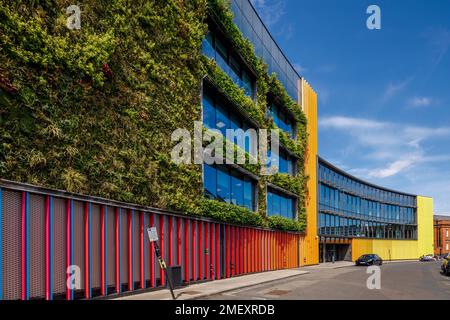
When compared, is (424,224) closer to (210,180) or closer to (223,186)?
(223,186)

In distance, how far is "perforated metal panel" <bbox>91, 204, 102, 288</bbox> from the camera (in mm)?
14328

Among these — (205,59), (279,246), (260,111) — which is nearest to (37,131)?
(205,59)

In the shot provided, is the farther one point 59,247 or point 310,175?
point 310,175

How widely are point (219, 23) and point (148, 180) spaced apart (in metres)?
11.4

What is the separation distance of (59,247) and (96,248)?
1.78m

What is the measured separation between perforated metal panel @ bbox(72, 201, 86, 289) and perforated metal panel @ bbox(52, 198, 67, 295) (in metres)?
0.49

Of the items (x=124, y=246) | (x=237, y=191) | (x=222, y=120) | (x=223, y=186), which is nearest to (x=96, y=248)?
(x=124, y=246)

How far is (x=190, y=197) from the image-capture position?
20.9 m

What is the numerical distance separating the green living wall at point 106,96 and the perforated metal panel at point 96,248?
705mm

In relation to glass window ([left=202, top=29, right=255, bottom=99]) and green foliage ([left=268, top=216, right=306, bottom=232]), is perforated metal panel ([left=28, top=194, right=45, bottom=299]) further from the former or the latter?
green foliage ([left=268, top=216, right=306, bottom=232])

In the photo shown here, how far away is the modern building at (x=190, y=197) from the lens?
1226 cm

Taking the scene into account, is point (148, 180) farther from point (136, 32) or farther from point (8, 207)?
point (8, 207)

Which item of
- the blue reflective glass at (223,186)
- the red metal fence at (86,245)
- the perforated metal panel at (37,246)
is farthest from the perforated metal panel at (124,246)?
the blue reflective glass at (223,186)

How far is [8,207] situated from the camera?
11.3 m
